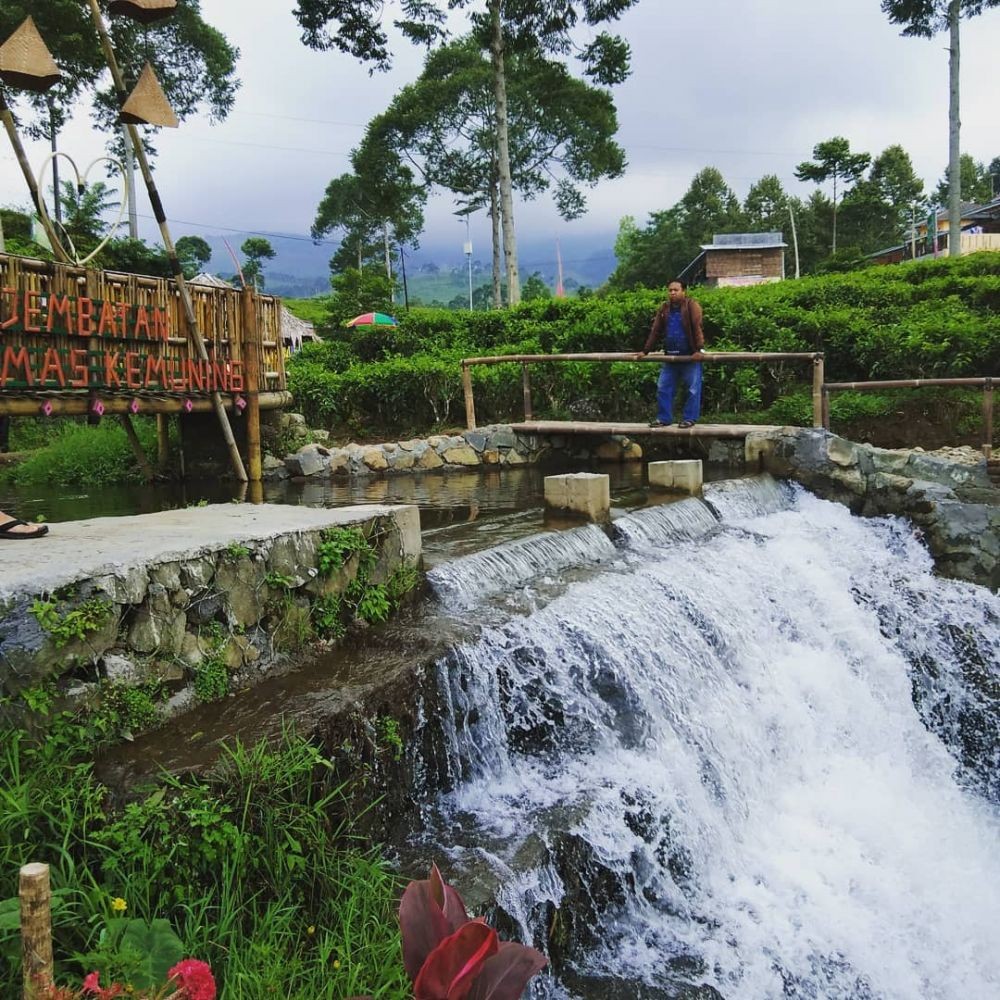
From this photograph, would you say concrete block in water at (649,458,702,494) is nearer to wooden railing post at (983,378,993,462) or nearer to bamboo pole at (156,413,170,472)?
wooden railing post at (983,378,993,462)

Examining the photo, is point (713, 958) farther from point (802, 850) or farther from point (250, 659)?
point (250, 659)

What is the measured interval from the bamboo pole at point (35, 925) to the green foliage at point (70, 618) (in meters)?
1.76

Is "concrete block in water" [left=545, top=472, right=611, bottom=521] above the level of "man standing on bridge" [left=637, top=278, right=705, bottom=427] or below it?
below

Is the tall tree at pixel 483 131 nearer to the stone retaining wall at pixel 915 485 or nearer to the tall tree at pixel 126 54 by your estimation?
the tall tree at pixel 126 54

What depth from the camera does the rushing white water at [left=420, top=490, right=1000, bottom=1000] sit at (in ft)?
11.8

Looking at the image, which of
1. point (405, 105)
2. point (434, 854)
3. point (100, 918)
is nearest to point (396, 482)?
point (434, 854)

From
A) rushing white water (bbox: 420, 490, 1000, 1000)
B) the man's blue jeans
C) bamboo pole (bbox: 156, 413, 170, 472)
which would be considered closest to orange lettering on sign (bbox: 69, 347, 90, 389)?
bamboo pole (bbox: 156, 413, 170, 472)

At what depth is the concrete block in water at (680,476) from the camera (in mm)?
8219

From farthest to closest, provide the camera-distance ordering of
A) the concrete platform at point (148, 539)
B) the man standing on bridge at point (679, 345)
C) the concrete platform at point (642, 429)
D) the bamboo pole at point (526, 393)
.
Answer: the bamboo pole at point (526, 393) < the concrete platform at point (642, 429) < the man standing on bridge at point (679, 345) < the concrete platform at point (148, 539)

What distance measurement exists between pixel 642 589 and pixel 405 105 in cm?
3088

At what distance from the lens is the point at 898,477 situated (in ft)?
29.7

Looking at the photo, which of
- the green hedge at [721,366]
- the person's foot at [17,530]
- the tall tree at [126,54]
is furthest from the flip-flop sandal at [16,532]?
the tall tree at [126,54]

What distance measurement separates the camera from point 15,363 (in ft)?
21.8

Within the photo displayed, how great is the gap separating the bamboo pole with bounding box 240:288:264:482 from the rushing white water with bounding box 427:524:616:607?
15.8 feet
